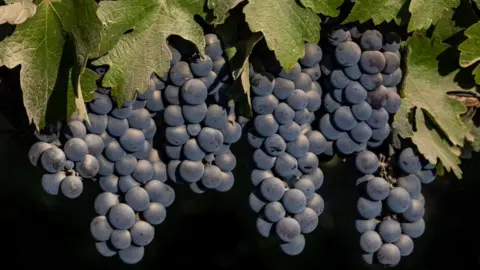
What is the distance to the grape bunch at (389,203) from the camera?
1.19 m

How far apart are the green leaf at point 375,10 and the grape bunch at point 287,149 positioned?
7 centimetres

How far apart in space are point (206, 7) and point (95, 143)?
0.22 metres

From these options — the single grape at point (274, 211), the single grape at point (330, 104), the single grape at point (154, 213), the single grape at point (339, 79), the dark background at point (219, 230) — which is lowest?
the dark background at point (219, 230)

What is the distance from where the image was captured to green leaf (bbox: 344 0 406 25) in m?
1.08

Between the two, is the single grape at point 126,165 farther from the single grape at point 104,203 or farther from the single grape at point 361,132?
the single grape at point 361,132

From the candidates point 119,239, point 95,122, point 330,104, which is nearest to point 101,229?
point 119,239

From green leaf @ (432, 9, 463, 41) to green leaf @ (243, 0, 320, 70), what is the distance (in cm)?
21

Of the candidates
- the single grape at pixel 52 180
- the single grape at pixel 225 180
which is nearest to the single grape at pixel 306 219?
the single grape at pixel 225 180

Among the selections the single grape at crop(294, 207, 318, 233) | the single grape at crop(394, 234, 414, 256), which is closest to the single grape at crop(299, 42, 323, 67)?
the single grape at crop(294, 207, 318, 233)

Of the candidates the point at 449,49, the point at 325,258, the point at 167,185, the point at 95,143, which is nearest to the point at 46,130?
the point at 95,143

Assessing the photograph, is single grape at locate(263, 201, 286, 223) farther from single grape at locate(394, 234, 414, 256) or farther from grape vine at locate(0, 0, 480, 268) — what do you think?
single grape at locate(394, 234, 414, 256)

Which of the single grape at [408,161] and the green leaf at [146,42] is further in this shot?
A: the single grape at [408,161]

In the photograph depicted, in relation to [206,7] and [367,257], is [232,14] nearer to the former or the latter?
[206,7]

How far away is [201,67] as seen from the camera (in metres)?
1.07
